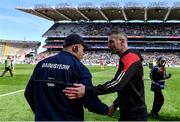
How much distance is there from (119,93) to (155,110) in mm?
8015

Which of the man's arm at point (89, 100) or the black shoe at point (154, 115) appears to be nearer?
the man's arm at point (89, 100)

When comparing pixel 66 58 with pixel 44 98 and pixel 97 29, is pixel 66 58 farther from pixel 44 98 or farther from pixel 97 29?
pixel 97 29

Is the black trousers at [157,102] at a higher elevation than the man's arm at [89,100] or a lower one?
lower

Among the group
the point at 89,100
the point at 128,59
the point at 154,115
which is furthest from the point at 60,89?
the point at 154,115

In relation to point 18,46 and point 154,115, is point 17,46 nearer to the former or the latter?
point 18,46

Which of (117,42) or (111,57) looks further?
(111,57)

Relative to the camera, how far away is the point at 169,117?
1320 cm

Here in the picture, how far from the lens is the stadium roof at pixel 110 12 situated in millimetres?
101375

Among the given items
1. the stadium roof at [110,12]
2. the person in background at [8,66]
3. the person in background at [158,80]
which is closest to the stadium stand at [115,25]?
the stadium roof at [110,12]

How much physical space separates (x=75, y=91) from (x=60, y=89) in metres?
0.18

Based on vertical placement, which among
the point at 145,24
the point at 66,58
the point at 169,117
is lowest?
the point at 169,117

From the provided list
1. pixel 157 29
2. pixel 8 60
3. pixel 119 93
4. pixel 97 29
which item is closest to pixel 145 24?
pixel 157 29

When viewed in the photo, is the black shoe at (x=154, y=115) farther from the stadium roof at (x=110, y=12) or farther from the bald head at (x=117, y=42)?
the stadium roof at (x=110, y=12)

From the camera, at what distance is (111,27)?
384 feet
